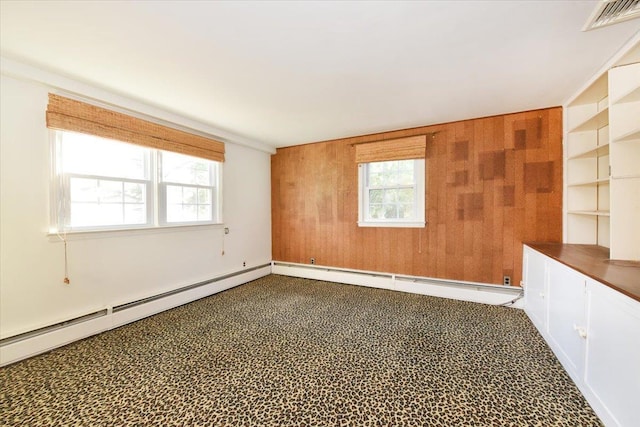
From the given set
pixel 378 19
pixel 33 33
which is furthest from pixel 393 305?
pixel 33 33

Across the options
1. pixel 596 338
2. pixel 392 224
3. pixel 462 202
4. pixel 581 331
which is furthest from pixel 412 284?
pixel 596 338

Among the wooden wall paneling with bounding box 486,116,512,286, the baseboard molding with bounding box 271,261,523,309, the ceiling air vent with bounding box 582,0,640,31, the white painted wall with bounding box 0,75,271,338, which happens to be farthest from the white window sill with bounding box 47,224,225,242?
the ceiling air vent with bounding box 582,0,640,31

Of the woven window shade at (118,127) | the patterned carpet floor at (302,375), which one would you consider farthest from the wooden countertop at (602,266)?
the woven window shade at (118,127)

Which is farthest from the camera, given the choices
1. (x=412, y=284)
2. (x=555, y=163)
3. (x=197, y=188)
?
(x=412, y=284)

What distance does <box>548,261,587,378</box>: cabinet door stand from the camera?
5.80ft

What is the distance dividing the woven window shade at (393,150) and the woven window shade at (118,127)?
2.37 metres

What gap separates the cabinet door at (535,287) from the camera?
2506 mm

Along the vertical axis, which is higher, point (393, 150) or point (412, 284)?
point (393, 150)

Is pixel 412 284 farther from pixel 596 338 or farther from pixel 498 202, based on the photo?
pixel 596 338

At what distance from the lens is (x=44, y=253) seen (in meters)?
2.32

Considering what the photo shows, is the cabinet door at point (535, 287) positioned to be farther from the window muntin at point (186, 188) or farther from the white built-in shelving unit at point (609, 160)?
the window muntin at point (186, 188)

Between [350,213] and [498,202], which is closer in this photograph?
[498,202]

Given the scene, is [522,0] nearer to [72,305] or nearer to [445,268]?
[445,268]

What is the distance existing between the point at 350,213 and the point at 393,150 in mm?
1234
